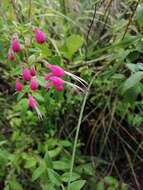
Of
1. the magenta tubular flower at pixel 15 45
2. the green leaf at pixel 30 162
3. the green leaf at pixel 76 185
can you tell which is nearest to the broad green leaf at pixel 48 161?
the green leaf at pixel 76 185

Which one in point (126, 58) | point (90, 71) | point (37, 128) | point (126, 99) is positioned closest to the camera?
point (126, 99)

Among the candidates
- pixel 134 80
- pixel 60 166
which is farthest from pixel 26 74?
pixel 60 166

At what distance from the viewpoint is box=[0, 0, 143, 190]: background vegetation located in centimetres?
134

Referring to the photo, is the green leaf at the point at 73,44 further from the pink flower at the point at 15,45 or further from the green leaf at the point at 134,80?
the pink flower at the point at 15,45

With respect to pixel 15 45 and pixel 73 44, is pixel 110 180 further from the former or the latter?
pixel 15 45

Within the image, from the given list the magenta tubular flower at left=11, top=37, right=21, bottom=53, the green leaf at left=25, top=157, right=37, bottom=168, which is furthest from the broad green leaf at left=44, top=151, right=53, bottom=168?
the magenta tubular flower at left=11, top=37, right=21, bottom=53

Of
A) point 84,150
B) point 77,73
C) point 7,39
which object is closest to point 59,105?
point 77,73

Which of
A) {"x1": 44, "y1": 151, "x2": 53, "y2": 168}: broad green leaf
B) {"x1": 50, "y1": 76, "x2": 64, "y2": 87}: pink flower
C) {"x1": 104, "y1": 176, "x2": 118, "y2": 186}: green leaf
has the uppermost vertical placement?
{"x1": 50, "y1": 76, "x2": 64, "y2": 87}: pink flower

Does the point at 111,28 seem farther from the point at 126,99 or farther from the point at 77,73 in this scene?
the point at 126,99

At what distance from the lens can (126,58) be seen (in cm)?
127

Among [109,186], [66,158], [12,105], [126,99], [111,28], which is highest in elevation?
[111,28]

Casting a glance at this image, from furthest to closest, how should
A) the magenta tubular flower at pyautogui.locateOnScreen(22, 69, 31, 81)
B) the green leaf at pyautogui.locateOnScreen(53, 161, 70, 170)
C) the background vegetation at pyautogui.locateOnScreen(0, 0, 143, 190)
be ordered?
the background vegetation at pyautogui.locateOnScreen(0, 0, 143, 190) < the green leaf at pyautogui.locateOnScreen(53, 161, 70, 170) < the magenta tubular flower at pyautogui.locateOnScreen(22, 69, 31, 81)

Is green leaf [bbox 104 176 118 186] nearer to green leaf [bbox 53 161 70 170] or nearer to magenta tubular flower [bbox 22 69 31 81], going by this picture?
green leaf [bbox 53 161 70 170]

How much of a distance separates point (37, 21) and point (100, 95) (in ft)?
1.00
